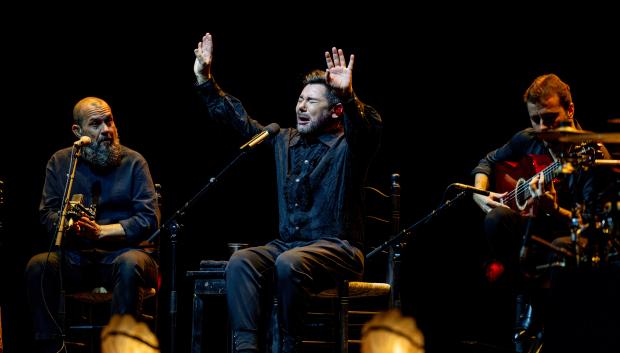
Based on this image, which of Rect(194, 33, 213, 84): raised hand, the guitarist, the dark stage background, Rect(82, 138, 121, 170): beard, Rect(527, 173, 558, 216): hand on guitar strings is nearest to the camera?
Rect(527, 173, 558, 216): hand on guitar strings

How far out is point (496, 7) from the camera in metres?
5.45

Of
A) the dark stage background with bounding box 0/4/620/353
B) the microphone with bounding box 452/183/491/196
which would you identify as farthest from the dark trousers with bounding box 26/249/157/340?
the microphone with bounding box 452/183/491/196

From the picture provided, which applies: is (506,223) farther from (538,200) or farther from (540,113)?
(540,113)

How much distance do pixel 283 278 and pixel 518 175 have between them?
149 cm

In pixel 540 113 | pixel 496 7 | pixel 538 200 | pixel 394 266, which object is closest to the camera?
pixel 538 200

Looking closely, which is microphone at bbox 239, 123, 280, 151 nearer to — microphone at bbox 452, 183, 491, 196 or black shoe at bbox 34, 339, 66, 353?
microphone at bbox 452, 183, 491, 196

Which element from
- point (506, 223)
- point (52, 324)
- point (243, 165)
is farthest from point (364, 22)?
point (52, 324)

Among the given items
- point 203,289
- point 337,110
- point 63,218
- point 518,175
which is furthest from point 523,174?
point 63,218

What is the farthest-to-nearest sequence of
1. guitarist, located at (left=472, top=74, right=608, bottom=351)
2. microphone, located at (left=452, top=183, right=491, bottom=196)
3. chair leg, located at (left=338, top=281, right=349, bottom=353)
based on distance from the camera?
microphone, located at (left=452, top=183, right=491, bottom=196)
chair leg, located at (left=338, top=281, right=349, bottom=353)
guitarist, located at (left=472, top=74, right=608, bottom=351)

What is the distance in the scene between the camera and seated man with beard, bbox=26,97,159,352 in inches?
176

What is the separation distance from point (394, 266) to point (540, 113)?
1151 millimetres

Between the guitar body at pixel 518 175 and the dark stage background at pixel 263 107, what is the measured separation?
0.81 meters

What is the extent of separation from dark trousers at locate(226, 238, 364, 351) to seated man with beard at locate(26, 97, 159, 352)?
73cm

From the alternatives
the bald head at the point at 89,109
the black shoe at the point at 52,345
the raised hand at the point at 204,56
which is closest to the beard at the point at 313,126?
the raised hand at the point at 204,56
